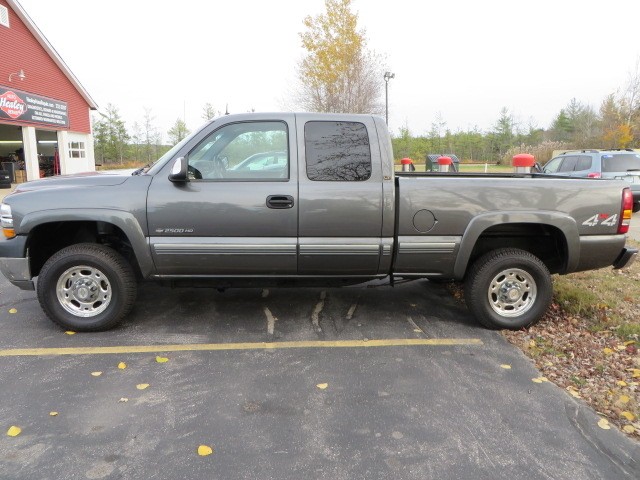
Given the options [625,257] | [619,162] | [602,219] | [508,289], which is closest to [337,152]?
[508,289]

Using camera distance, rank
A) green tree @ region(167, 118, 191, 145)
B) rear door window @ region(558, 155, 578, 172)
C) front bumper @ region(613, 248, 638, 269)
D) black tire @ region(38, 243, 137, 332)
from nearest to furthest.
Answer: black tire @ region(38, 243, 137, 332) < front bumper @ region(613, 248, 638, 269) < rear door window @ region(558, 155, 578, 172) < green tree @ region(167, 118, 191, 145)

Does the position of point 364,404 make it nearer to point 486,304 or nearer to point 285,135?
point 486,304

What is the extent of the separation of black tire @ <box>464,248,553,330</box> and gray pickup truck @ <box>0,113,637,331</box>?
0.02 metres

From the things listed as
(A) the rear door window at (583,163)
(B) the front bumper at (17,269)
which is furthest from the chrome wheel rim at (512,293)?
(A) the rear door window at (583,163)

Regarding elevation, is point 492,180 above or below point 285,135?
below

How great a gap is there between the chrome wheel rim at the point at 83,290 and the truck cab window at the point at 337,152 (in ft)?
6.96

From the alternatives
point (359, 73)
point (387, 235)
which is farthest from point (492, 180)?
point (359, 73)

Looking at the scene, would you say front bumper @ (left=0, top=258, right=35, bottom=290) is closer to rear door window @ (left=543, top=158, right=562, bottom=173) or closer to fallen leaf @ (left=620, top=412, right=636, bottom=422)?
fallen leaf @ (left=620, top=412, right=636, bottom=422)

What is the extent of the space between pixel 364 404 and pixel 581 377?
173cm

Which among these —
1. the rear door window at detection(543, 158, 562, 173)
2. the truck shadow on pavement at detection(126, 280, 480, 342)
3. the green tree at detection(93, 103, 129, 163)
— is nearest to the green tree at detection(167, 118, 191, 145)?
the green tree at detection(93, 103, 129, 163)

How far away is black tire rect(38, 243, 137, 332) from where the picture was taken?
165 inches

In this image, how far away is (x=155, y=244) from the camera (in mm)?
4129

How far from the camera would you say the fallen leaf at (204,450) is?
261 centimetres

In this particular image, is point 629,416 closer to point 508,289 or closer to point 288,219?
point 508,289
